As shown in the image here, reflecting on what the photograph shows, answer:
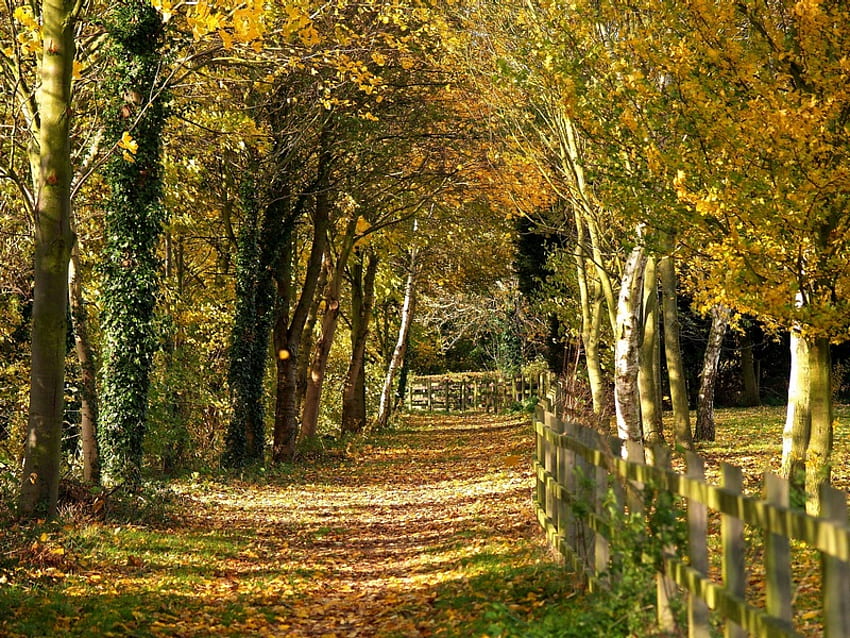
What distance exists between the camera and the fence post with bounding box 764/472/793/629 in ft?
13.4

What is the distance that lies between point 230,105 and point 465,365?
45.7 m

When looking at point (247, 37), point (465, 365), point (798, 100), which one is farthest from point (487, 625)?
point (465, 365)

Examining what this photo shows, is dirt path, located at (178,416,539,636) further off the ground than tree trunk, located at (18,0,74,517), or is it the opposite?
tree trunk, located at (18,0,74,517)

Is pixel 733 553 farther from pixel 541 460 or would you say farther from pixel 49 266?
pixel 49 266

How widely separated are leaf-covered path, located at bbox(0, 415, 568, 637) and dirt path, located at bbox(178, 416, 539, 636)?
0.03 meters

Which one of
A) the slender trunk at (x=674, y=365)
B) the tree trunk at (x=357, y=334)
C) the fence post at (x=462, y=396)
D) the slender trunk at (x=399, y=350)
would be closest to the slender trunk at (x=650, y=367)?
the slender trunk at (x=674, y=365)

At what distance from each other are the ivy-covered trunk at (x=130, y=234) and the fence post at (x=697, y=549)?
10.7 metres

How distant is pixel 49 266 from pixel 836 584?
9707 millimetres

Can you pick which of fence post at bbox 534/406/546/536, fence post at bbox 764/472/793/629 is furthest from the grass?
fence post at bbox 764/472/793/629

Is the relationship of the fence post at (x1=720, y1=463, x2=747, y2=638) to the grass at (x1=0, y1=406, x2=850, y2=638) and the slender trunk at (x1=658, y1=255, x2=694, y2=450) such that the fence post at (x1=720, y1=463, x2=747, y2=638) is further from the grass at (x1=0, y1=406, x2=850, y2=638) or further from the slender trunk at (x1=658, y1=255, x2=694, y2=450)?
the slender trunk at (x1=658, y1=255, x2=694, y2=450)

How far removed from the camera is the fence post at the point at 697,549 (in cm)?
503

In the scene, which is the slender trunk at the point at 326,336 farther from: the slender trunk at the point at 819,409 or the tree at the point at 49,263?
the slender trunk at the point at 819,409

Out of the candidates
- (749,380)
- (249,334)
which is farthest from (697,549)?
(749,380)

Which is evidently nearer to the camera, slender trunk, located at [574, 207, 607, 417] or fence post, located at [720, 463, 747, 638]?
fence post, located at [720, 463, 747, 638]
